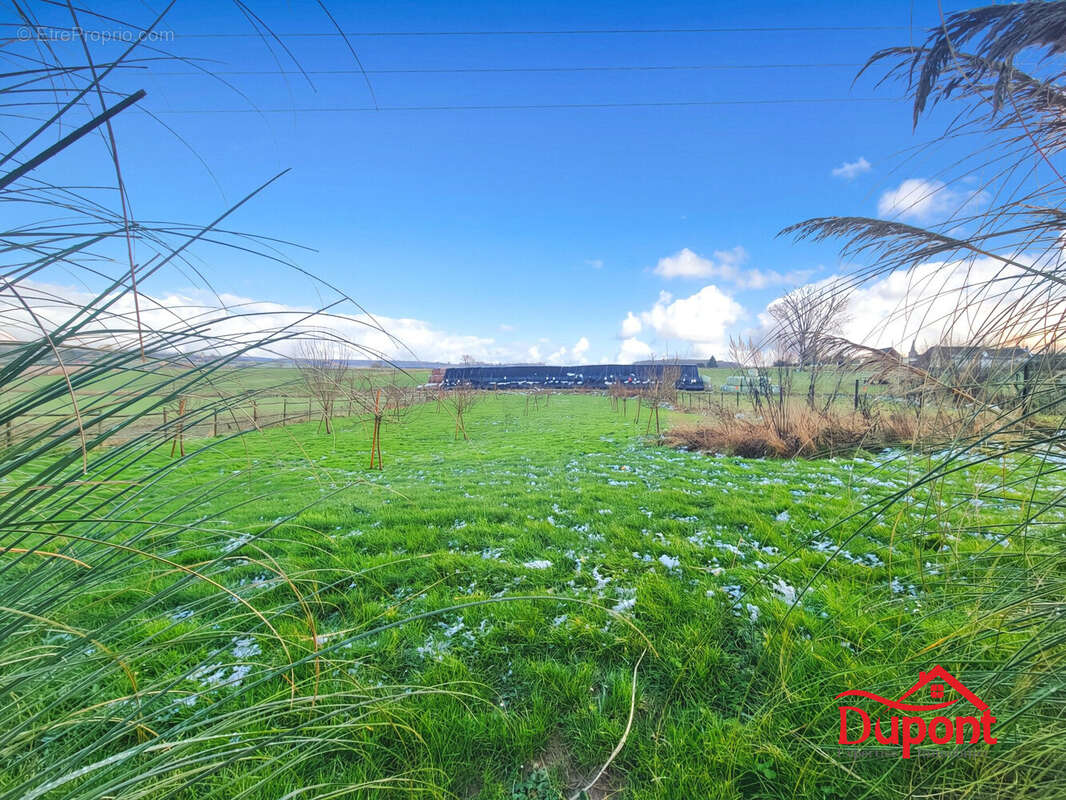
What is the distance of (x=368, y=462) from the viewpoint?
8.68m

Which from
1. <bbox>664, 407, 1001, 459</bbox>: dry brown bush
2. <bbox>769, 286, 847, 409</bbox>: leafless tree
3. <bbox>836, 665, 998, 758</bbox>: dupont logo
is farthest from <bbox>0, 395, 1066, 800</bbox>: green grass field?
<bbox>664, 407, 1001, 459</bbox>: dry brown bush

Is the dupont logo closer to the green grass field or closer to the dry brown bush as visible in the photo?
the green grass field

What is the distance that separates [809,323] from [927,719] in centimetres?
137

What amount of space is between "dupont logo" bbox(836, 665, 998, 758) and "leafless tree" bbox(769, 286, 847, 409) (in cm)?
116

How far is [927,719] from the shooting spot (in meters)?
1.22

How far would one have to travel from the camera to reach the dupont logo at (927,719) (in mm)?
1049

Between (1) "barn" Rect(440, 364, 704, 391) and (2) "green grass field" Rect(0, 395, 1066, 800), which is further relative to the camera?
(1) "barn" Rect(440, 364, 704, 391)

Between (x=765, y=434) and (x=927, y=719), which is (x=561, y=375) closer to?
(x=765, y=434)

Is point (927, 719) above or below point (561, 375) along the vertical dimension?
below

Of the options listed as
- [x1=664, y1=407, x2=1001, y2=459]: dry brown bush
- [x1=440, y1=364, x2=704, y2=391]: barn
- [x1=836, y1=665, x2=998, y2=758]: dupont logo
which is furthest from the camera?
[x1=440, y1=364, x2=704, y2=391]: barn

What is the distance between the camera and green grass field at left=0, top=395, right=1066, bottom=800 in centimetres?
114

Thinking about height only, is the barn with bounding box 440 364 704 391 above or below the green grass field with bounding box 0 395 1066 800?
above

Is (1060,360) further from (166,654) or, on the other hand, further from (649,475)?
(649,475)

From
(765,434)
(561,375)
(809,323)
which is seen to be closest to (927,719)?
(809,323)
